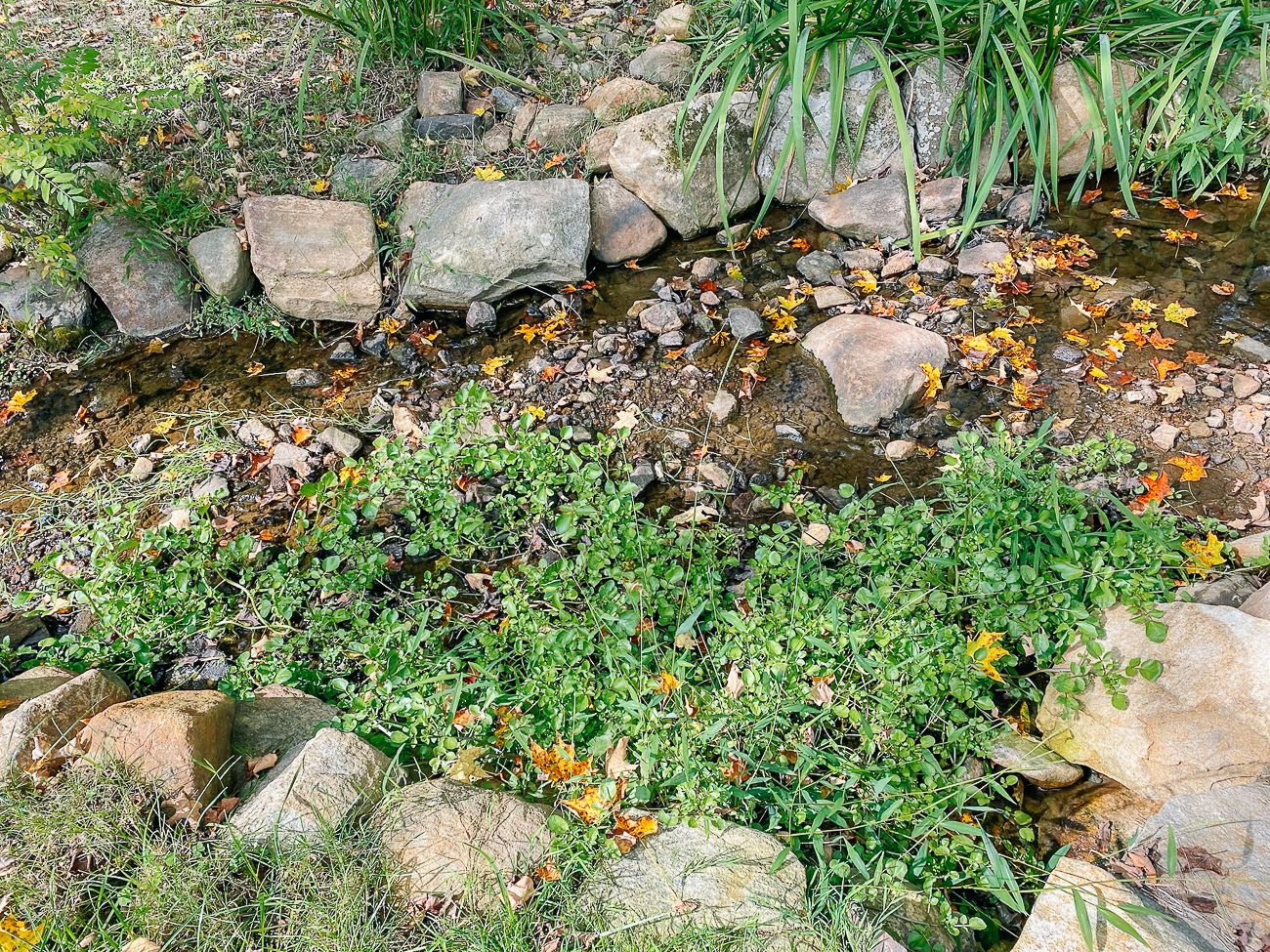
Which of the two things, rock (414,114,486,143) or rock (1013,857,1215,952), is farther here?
rock (414,114,486,143)

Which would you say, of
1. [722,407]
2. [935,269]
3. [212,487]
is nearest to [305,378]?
[212,487]

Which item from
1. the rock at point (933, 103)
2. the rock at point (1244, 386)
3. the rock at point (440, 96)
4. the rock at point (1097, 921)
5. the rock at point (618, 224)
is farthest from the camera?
the rock at point (440, 96)

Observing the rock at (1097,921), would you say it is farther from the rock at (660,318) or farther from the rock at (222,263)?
the rock at (222,263)

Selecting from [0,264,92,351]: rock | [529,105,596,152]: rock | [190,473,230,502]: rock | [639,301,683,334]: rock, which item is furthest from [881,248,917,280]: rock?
[0,264,92,351]: rock

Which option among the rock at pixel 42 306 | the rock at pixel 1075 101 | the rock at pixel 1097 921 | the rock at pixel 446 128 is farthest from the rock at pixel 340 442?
the rock at pixel 1075 101

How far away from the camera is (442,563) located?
7.59ft

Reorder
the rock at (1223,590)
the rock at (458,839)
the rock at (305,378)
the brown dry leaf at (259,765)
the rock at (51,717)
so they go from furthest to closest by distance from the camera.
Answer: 1. the rock at (305,378)
2. the rock at (1223,590)
3. the brown dry leaf at (259,765)
4. the rock at (51,717)
5. the rock at (458,839)

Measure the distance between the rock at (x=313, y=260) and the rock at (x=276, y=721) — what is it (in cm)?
180

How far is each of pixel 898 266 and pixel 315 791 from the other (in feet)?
9.53

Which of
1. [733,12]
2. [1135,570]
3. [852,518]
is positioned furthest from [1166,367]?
[733,12]

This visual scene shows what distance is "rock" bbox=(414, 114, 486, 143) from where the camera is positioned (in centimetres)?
380

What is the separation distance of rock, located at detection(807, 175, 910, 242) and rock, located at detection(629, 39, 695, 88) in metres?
1.06

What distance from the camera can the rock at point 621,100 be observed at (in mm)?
3744

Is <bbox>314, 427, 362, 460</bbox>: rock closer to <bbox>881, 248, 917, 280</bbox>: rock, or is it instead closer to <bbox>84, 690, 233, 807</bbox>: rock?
<bbox>84, 690, 233, 807</bbox>: rock
